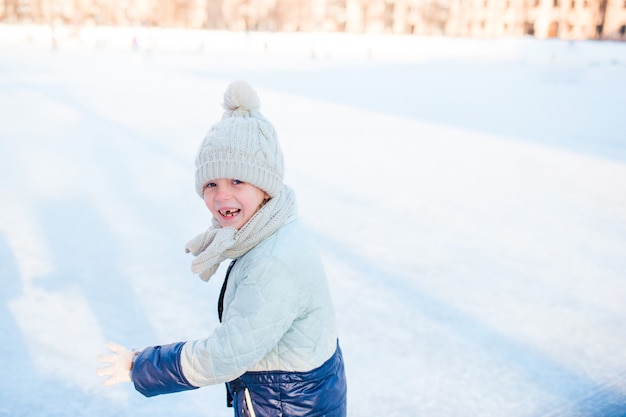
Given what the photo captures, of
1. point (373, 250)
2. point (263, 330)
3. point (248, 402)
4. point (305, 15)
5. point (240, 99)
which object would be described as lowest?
point (373, 250)

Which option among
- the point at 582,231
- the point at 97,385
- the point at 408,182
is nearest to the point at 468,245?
the point at 582,231

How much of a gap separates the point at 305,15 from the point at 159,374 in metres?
54.0

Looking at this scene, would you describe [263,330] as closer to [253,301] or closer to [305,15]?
[253,301]

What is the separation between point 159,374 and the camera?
1.28 m

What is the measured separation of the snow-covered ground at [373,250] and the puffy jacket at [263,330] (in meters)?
0.92

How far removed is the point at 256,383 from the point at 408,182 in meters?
4.24

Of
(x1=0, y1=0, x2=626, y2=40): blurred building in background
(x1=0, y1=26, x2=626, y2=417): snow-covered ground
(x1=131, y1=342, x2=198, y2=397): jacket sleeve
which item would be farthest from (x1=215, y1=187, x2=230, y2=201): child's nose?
(x1=0, y1=0, x2=626, y2=40): blurred building in background

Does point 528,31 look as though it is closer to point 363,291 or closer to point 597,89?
point 597,89

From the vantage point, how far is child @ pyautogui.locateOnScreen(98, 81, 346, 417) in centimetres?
124

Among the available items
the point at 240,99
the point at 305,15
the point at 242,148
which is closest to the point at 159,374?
the point at 242,148

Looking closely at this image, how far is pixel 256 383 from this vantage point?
136 centimetres

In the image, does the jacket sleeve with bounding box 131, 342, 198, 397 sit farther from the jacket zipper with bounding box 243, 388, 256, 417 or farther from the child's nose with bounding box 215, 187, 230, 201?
the child's nose with bounding box 215, 187, 230, 201

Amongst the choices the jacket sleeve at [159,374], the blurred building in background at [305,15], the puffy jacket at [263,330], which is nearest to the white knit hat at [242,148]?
the puffy jacket at [263,330]

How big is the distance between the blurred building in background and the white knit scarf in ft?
171
